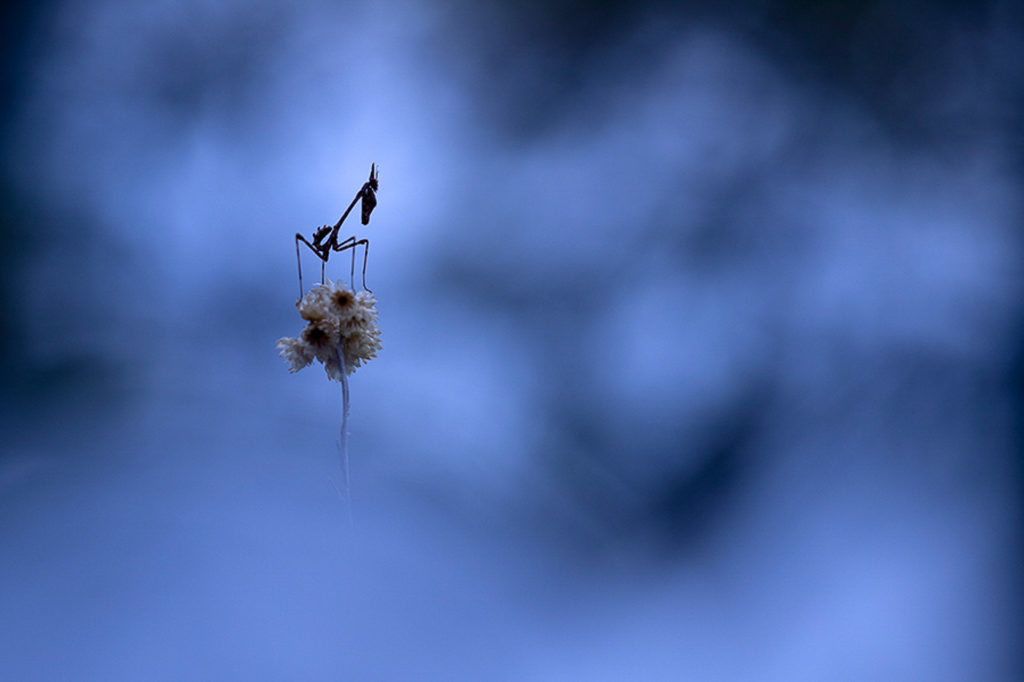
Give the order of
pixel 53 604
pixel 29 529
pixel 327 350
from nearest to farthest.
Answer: pixel 327 350, pixel 53 604, pixel 29 529

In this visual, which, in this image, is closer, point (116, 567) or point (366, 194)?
point (366, 194)

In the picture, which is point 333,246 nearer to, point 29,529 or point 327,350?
point 327,350

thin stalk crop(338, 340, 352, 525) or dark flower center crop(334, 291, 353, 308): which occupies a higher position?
dark flower center crop(334, 291, 353, 308)

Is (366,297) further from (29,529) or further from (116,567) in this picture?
(29,529)

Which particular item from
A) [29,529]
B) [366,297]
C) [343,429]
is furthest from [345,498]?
[29,529]

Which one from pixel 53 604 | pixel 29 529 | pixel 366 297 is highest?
pixel 366 297

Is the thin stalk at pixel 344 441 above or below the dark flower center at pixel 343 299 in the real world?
below

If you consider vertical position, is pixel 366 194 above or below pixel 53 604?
above

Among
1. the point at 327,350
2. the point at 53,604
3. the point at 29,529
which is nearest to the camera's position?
the point at 327,350
